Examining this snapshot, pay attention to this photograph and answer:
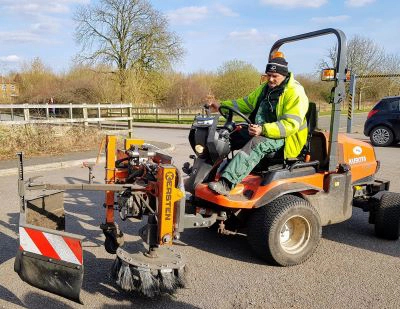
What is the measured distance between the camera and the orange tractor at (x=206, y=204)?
2.91 meters

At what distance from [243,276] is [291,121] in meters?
1.48

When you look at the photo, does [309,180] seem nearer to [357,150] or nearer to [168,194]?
[357,150]

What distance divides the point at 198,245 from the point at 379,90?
130 ft

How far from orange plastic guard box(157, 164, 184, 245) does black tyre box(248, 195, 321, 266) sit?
3.01 feet

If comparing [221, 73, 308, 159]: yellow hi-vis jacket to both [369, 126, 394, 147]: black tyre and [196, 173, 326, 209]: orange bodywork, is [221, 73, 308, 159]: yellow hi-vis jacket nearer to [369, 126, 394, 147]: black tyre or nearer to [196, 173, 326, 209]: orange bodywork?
[196, 173, 326, 209]: orange bodywork

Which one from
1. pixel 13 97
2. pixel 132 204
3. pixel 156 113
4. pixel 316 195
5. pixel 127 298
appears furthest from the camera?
pixel 13 97

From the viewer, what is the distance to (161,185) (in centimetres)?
307

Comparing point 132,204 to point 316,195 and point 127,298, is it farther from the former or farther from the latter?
point 316,195

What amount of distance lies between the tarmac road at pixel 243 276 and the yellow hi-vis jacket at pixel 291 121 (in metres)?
1.13

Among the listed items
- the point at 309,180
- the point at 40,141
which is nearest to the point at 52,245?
the point at 309,180

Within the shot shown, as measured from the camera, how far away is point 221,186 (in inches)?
145

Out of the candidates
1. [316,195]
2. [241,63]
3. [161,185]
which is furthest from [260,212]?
[241,63]

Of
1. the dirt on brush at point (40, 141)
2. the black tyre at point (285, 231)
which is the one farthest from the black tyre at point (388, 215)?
the dirt on brush at point (40, 141)

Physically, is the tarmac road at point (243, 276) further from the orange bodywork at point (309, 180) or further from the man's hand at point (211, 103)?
the man's hand at point (211, 103)
